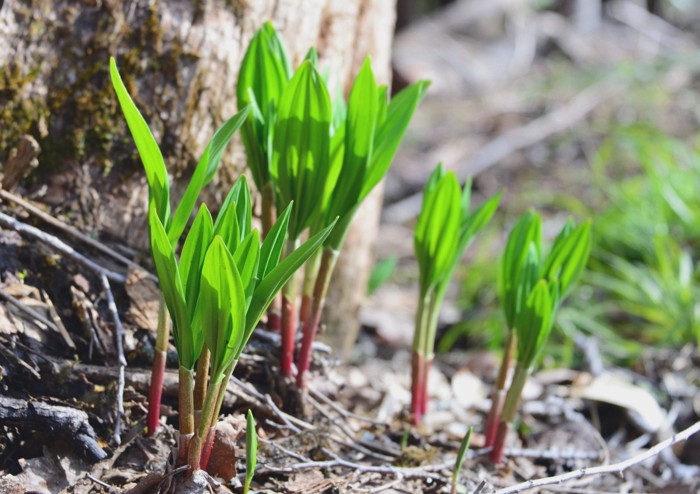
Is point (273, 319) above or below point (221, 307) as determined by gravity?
below

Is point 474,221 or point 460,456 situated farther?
point 474,221

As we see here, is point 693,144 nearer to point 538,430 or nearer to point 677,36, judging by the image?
point 538,430

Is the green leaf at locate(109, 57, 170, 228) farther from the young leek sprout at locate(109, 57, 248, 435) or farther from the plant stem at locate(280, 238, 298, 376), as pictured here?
the plant stem at locate(280, 238, 298, 376)

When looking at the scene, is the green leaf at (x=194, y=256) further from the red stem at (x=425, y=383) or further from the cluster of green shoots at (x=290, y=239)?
the red stem at (x=425, y=383)

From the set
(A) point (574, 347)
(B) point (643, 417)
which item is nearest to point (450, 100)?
(A) point (574, 347)

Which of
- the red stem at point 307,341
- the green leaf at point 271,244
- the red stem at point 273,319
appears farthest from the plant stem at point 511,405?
the green leaf at point 271,244

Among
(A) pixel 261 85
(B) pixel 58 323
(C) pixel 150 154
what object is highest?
(A) pixel 261 85

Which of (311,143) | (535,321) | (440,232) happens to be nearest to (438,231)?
(440,232)

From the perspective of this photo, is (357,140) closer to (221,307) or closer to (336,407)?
(221,307)
